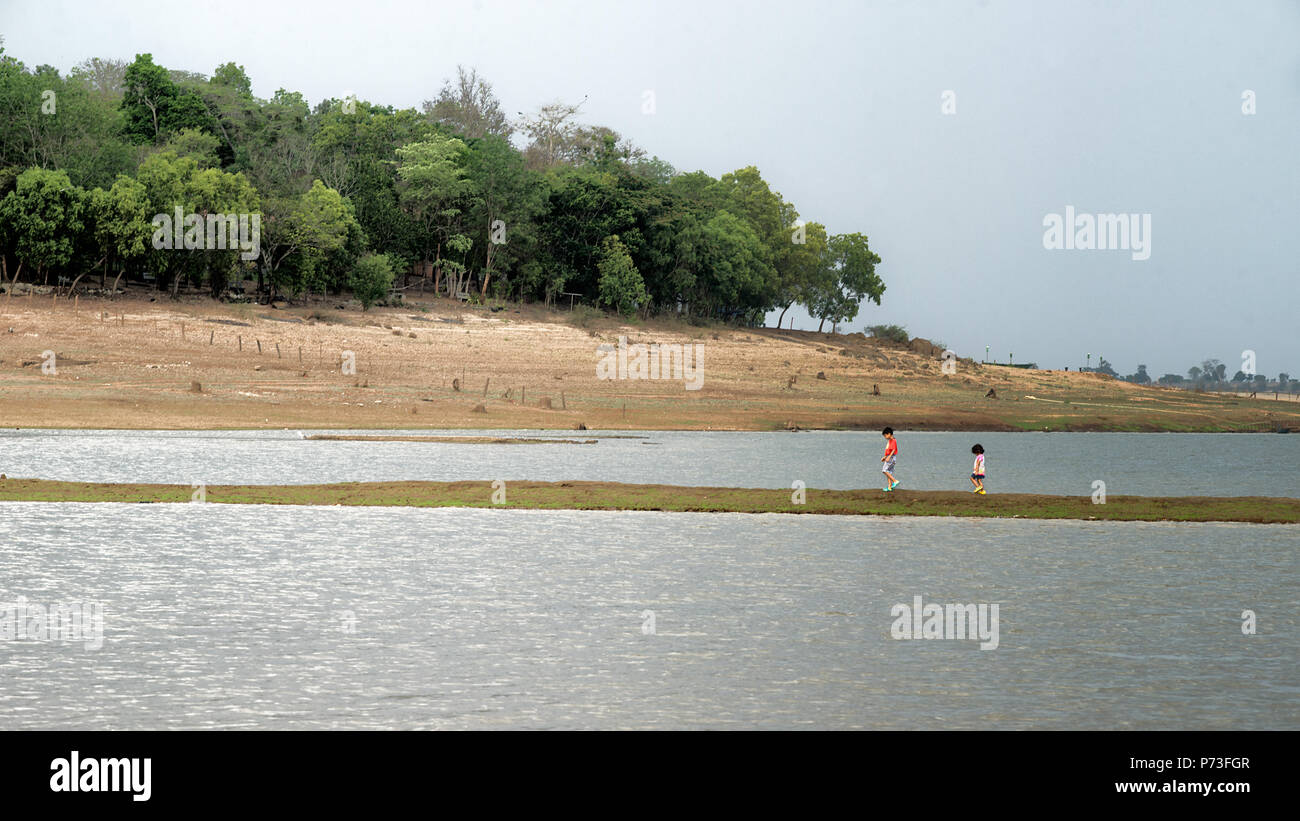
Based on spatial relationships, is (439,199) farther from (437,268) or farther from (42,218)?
(42,218)

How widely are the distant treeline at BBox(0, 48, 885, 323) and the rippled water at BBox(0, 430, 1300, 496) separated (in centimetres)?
2880

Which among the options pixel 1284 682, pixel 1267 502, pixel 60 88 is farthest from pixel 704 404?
pixel 1284 682

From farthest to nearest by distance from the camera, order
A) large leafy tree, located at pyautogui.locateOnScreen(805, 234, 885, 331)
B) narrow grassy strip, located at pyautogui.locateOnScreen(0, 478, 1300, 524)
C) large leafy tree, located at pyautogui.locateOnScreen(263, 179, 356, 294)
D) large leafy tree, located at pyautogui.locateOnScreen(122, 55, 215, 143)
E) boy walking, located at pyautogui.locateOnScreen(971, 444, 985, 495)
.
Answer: large leafy tree, located at pyautogui.locateOnScreen(805, 234, 885, 331)
large leafy tree, located at pyautogui.locateOnScreen(122, 55, 215, 143)
large leafy tree, located at pyautogui.locateOnScreen(263, 179, 356, 294)
boy walking, located at pyautogui.locateOnScreen(971, 444, 985, 495)
narrow grassy strip, located at pyautogui.locateOnScreen(0, 478, 1300, 524)

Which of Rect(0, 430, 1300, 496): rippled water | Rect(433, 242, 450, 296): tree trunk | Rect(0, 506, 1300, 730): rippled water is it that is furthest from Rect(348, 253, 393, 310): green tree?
Rect(0, 506, 1300, 730): rippled water

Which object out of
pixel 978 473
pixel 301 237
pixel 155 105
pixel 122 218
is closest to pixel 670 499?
pixel 978 473

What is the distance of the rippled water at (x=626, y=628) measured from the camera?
10891mm

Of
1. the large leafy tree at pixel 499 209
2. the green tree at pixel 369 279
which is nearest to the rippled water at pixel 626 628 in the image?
the green tree at pixel 369 279

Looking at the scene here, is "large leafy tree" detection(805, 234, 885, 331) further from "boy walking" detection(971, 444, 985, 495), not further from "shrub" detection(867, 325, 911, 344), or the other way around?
"boy walking" detection(971, 444, 985, 495)

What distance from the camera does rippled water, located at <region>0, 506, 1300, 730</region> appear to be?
10.9 meters

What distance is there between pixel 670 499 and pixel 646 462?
40.4 feet
